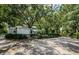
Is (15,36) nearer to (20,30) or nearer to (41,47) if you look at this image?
(20,30)

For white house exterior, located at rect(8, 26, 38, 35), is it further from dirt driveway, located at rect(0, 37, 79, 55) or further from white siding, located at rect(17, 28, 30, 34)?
dirt driveway, located at rect(0, 37, 79, 55)

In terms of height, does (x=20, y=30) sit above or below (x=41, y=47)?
above

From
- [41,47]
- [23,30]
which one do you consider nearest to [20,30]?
[23,30]

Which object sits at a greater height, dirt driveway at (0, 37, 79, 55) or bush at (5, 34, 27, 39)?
bush at (5, 34, 27, 39)

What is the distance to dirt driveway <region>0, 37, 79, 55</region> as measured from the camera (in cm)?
342

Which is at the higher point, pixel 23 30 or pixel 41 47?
pixel 23 30

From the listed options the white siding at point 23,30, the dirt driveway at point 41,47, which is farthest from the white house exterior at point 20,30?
the dirt driveway at point 41,47

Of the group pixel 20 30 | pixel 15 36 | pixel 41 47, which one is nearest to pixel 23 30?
pixel 20 30

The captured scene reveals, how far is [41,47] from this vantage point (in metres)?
3.43

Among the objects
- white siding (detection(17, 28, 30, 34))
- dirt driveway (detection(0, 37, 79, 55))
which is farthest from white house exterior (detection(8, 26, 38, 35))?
dirt driveway (detection(0, 37, 79, 55))

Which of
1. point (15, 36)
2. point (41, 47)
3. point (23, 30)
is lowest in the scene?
point (41, 47)
